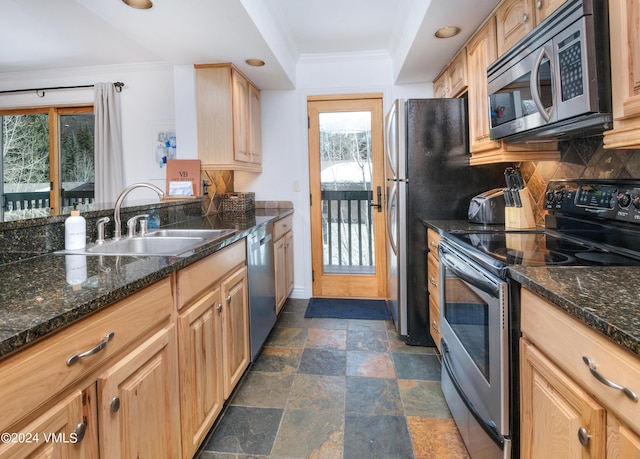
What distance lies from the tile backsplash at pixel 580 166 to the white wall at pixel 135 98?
3.37m

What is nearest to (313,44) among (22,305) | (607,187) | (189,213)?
(189,213)

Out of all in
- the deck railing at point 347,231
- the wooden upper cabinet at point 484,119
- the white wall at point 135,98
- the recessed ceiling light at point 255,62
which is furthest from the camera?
the white wall at point 135,98

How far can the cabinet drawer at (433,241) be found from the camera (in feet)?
7.06

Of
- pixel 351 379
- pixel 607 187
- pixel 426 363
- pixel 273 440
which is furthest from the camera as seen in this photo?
pixel 426 363

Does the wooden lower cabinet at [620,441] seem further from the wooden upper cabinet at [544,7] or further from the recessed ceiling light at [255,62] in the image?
the recessed ceiling light at [255,62]

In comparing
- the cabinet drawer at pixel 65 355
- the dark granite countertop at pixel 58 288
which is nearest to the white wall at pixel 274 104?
the dark granite countertop at pixel 58 288

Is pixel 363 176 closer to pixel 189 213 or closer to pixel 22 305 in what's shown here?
pixel 189 213

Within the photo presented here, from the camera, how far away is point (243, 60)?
2656 millimetres

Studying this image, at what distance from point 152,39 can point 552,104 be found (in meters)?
2.30

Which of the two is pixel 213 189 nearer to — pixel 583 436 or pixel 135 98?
pixel 135 98

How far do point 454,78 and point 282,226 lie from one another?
5.89 feet

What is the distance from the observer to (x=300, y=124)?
348 centimetres

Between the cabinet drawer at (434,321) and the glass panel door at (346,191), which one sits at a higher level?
the glass panel door at (346,191)

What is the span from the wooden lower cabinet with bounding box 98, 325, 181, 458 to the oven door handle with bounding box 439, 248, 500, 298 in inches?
44.5
